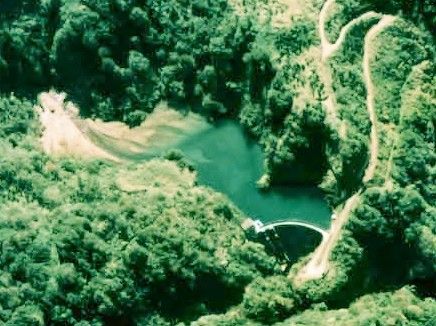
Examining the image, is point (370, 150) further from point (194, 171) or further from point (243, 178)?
point (194, 171)

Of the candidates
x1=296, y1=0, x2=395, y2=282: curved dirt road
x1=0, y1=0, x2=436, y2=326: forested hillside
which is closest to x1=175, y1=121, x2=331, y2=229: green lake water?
x1=0, y1=0, x2=436, y2=326: forested hillside

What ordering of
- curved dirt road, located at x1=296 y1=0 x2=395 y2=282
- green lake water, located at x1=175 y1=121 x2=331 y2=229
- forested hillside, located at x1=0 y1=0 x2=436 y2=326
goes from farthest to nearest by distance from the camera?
green lake water, located at x1=175 y1=121 x2=331 y2=229, curved dirt road, located at x1=296 y1=0 x2=395 y2=282, forested hillside, located at x1=0 y1=0 x2=436 y2=326

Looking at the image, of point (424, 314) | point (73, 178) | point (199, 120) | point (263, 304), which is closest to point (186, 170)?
point (199, 120)

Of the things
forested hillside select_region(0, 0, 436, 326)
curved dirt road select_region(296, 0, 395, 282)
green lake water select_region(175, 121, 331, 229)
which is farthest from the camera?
green lake water select_region(175, 121, 331, 229)

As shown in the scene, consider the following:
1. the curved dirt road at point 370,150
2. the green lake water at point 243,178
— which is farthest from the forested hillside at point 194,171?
the green lake water at point 243,178

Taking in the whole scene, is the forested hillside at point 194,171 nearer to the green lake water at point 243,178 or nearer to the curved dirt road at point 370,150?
the curved dirt road at point 370,150

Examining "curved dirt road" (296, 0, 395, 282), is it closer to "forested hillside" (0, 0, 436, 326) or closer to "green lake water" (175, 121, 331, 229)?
"forested hillside" (0, 0, 436, 326)

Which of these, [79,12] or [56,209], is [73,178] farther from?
[79,12]
